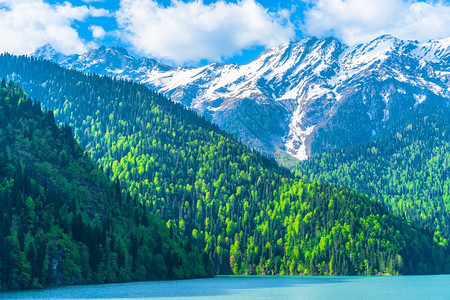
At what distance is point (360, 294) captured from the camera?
15712 cm

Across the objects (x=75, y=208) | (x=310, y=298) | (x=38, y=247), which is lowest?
(x=310, y=298)

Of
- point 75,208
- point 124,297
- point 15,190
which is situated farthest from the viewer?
point 75,208

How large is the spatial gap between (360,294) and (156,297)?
5126 cm

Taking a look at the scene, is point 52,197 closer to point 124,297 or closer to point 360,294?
point 124,297

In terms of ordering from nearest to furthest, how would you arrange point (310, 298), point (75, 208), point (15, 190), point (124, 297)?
point (124, 297)
point (310, 298)
point (15, 190)
point (75, 208)

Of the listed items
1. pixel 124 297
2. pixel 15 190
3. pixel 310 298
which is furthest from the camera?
pixel 15 190

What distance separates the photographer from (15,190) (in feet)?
573

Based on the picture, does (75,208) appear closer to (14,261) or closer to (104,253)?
(104,253)

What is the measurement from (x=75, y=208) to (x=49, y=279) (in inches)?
1445

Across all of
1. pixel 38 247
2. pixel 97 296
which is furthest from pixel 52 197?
pixel 97 296

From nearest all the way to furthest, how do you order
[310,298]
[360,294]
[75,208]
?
[310,298], [360,294], [75,208]

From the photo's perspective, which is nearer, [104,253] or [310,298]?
[310,298]

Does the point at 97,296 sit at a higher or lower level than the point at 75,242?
lower

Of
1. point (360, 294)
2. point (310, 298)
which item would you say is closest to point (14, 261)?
point (310, 298)
